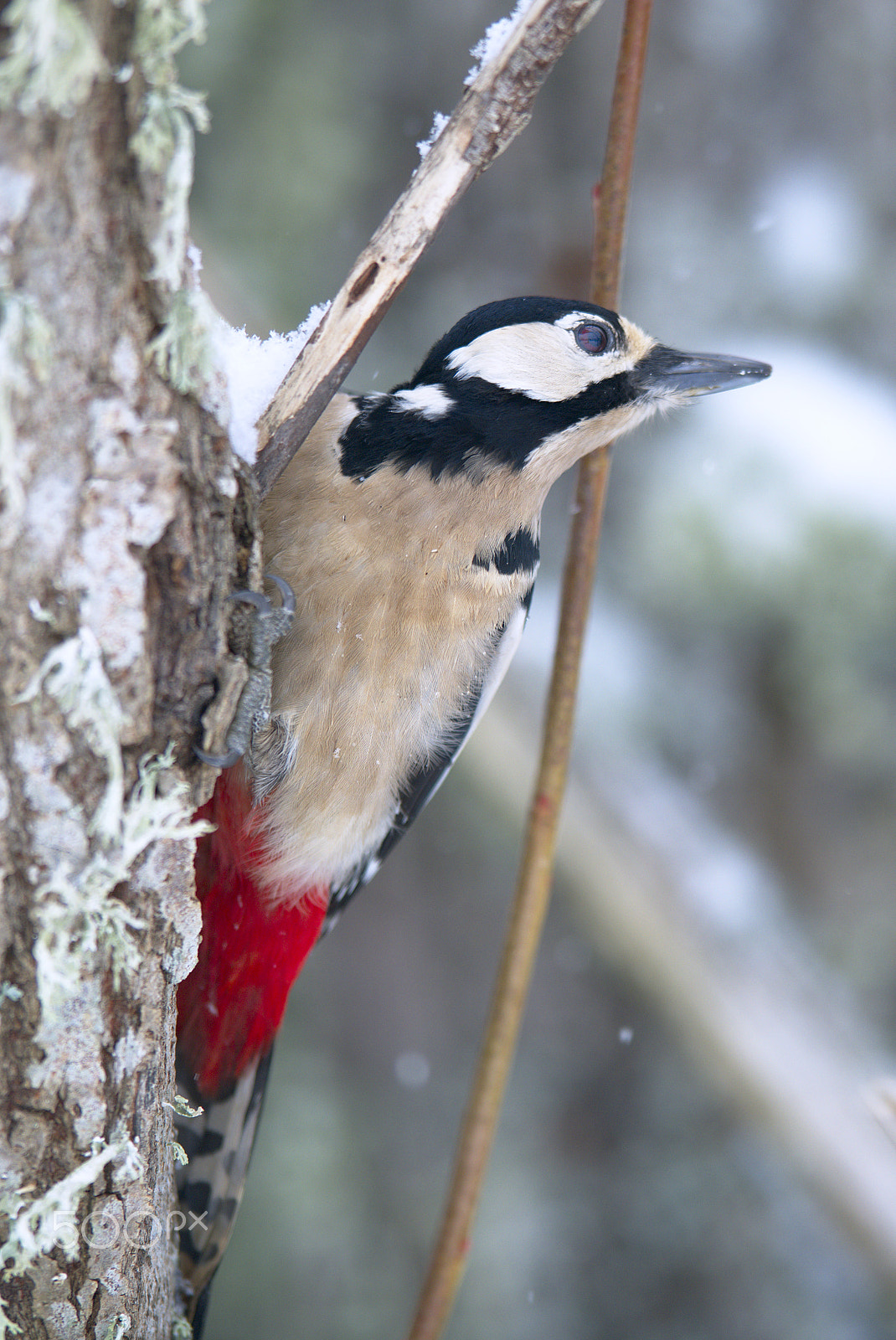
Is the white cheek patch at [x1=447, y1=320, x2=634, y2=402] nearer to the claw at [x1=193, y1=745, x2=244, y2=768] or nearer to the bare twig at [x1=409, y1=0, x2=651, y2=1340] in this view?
the bare twig at [x1=409, y1=0, x2=651, y2=1340]

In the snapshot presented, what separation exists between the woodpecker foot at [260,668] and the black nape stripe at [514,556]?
0.28 meters

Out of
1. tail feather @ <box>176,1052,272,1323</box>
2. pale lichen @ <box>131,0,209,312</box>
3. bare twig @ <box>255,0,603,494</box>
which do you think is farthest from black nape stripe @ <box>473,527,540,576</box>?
tail feather @ <box>176,1052,272,1323</box>

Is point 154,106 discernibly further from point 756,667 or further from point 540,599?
point 756,667

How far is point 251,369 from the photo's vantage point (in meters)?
0.90

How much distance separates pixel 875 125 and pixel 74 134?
92.4 inches

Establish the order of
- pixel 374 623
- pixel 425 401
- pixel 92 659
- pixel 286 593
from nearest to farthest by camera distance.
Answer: pixel 92 659
pixel 286 593
pixel 374 623
pixel 425 401

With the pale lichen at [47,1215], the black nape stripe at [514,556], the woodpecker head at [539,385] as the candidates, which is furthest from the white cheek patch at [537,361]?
the pale lichen at [47,1215]

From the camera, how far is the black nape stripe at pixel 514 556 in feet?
4.11

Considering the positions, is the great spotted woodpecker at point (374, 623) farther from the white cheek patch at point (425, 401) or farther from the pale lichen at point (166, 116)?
the pale lichen at point (166, 116)

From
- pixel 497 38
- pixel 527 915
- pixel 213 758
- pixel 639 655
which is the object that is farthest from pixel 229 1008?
pixel 639 655

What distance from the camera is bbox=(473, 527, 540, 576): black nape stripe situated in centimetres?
125

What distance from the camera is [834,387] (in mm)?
2221
